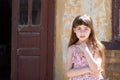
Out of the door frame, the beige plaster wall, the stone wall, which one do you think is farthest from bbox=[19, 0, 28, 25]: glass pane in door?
the stone wall

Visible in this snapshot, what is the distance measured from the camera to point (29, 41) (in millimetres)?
6605

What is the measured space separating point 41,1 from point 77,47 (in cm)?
305

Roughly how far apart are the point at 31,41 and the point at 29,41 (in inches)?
1.3

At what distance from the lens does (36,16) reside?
6574mm

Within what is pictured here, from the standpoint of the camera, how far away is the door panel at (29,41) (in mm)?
6551

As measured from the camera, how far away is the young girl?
3594 mm

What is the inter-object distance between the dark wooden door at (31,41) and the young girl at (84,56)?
293 cm

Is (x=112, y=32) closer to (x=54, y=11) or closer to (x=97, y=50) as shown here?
(x=54, y=11)

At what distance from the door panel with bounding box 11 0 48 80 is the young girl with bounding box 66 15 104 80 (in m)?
2.93
